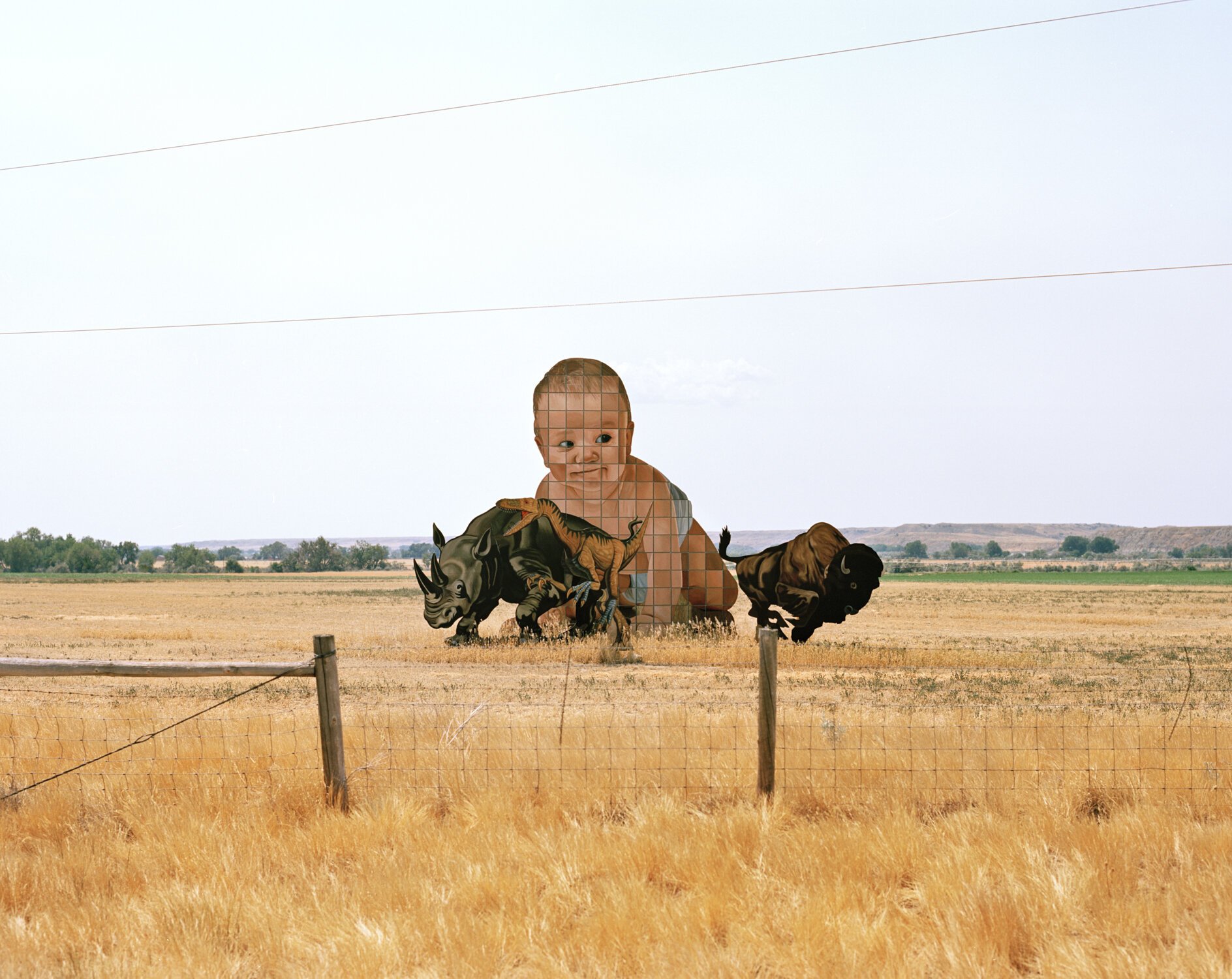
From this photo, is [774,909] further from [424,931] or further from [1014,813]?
[1014,813]

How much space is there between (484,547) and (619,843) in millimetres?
15321

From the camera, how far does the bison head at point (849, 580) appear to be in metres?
21.2

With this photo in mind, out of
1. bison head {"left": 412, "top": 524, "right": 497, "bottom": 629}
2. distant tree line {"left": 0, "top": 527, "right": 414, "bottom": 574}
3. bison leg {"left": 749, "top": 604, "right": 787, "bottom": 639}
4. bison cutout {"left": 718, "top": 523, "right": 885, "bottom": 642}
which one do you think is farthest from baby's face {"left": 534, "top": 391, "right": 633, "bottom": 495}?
distant tree line {"left": 0, "top": 527, "right": 414, "bottom": 574}

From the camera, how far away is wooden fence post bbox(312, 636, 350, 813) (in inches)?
315

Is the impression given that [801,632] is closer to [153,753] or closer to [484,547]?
[484,547]

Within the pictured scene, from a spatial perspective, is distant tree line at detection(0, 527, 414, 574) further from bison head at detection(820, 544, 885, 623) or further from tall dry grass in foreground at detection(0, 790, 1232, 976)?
tall dry grass in foreground at detection(0, 790, 1232, 976)

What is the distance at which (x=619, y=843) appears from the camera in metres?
7.10

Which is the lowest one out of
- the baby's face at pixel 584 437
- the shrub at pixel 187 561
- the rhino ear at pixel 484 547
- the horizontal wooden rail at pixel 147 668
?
the shrub at pixel 187 561

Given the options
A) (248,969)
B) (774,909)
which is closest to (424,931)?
(248,969)

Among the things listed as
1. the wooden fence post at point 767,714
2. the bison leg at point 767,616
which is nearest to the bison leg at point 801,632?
the bison leg at point 767,616

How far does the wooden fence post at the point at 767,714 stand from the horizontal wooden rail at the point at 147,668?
3.31 meters

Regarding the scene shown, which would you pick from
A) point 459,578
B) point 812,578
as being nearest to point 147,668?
point 459,578

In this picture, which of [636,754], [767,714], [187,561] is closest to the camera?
[767,714]

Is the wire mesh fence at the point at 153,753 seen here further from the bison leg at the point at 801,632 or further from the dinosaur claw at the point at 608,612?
the bison leg at the point at 801,632
